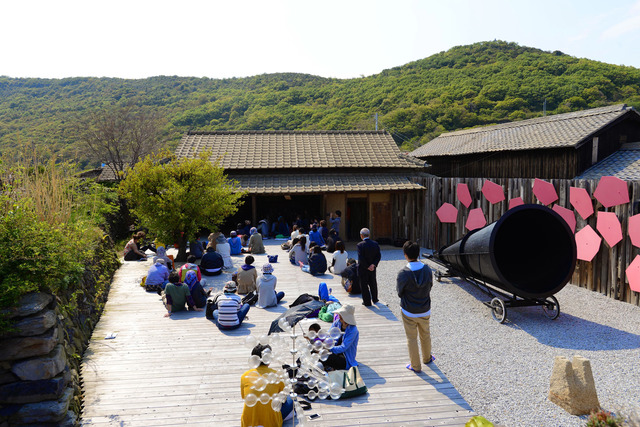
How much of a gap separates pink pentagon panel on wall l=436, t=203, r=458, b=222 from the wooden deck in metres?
7.25

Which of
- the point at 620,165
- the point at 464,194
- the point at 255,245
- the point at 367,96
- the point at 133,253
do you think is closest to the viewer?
the point at 133,253

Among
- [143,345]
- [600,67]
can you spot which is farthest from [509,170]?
[600,67]

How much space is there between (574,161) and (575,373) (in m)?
16.5

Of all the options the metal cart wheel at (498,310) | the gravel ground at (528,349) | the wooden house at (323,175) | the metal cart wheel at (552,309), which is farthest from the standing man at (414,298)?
the wooden house at (323,175)

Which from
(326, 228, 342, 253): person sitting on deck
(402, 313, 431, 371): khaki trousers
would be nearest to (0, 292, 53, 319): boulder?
(402, 313, 431, 371): khaki trousers

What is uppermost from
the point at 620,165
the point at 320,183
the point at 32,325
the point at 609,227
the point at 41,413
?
the point at 620,165

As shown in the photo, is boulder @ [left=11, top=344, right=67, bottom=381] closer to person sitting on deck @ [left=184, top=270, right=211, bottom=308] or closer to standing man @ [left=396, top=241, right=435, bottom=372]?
person sitting on deck @ [left=184, top=270, right=211, bottom=308]

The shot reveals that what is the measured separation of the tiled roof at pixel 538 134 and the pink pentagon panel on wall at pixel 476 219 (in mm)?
7748

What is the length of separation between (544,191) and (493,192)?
5.61 ft

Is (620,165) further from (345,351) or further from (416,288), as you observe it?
(345,351)

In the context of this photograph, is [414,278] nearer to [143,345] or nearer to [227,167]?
[143,345]

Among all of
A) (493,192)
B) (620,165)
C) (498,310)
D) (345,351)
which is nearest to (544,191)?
(493,192)

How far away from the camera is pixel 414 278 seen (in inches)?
238

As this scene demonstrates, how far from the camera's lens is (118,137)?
32.2 m
